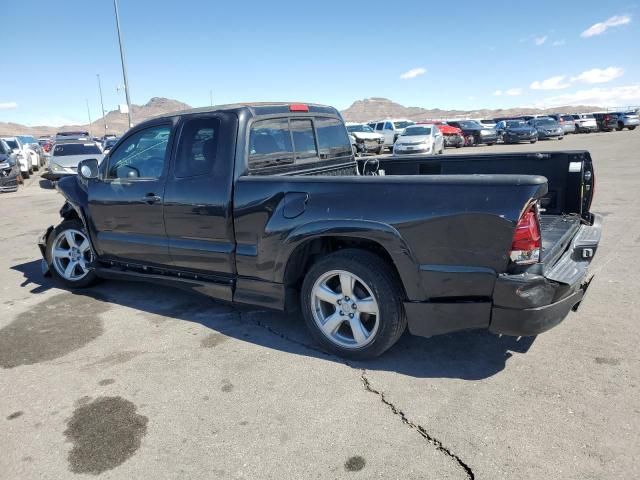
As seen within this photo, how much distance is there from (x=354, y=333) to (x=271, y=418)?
0.90 meters

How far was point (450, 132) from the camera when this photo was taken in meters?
30.5

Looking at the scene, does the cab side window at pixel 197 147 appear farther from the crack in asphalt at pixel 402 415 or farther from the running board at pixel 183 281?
the crack in asphalt at pixel 402 415

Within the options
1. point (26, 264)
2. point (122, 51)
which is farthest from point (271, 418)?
point (122, 51)

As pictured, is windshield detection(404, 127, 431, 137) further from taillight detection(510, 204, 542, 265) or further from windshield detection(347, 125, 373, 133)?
taillight detection(510, 204, 542, 265)

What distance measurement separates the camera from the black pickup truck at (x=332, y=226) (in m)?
2.92

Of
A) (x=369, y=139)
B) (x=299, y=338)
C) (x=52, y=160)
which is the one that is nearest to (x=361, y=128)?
(x=369, y=139)

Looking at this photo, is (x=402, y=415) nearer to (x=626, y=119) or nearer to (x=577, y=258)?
(x=577, y=258)

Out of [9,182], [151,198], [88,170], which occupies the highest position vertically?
[88,170]

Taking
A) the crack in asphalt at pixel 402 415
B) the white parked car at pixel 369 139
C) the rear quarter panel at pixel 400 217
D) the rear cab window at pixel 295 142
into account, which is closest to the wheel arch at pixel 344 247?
the rear quarter panel at pixel 400 217

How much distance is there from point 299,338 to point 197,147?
5.93 ft

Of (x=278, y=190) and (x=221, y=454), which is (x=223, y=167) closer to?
(x=278, y=190)

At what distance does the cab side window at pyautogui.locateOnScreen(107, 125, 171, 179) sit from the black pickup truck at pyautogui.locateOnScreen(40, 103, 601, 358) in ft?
0.05

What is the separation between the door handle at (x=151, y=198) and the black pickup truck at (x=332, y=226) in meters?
0.01

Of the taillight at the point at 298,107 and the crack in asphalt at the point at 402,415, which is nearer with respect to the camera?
the crack in asphalt at the point at 402,415
